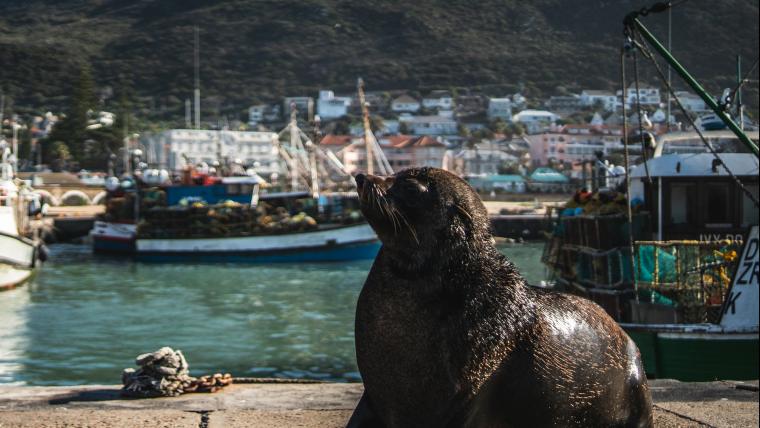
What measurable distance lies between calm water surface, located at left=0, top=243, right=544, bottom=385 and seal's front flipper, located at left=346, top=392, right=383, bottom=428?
33.5ft

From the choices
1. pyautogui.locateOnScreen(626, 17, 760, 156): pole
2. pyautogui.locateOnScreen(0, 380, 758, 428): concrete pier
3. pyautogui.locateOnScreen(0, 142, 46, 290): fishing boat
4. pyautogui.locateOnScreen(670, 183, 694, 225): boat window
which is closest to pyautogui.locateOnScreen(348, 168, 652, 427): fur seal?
pyautogui.locateOnScreen(0, 380, 758, 428): concrete pier

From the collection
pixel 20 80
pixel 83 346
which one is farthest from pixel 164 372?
pixel 20 80

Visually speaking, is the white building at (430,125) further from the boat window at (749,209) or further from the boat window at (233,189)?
the boat window at (749,209)

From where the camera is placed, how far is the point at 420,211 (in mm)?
3117

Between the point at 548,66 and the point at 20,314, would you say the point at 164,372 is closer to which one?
the point at 20,314

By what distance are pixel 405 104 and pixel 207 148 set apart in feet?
231

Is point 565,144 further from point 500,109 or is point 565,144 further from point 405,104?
point 405,104

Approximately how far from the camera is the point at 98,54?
107812 mm

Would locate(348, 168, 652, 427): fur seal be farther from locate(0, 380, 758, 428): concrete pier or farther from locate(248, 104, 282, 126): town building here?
locate(248, 104, 282, 126): town building

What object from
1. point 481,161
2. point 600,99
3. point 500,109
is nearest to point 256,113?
point 481,161

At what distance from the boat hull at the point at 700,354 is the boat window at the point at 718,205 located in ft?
7.29

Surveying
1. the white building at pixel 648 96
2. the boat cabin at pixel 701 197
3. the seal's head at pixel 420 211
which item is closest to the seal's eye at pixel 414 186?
the seal's head at pixel 420 211

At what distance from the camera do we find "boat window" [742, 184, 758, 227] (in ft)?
40.7

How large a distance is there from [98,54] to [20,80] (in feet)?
164
